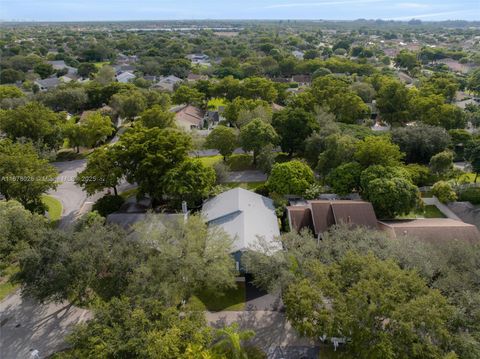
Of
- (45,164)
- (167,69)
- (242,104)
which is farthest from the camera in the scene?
(167,69)

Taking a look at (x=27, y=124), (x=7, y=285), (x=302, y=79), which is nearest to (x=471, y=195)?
(x=7, y=285)

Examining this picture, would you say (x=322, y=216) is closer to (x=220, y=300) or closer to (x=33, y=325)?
(x=220, y=300)

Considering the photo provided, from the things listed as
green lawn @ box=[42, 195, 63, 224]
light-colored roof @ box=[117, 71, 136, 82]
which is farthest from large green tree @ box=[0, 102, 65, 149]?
light-colored roof @ box=[117, 71, 136, 82]

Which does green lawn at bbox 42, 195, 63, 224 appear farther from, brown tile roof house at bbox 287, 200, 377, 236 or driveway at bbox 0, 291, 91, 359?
brown tile roof house at bbox 287, 200, 377, 236

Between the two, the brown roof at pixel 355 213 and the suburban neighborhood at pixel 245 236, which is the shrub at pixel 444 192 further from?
the brown roof at pixel 355 213

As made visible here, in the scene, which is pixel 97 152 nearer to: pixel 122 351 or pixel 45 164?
pixel 45 164

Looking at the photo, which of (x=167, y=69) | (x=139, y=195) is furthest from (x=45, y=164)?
(x=167, y=69)
